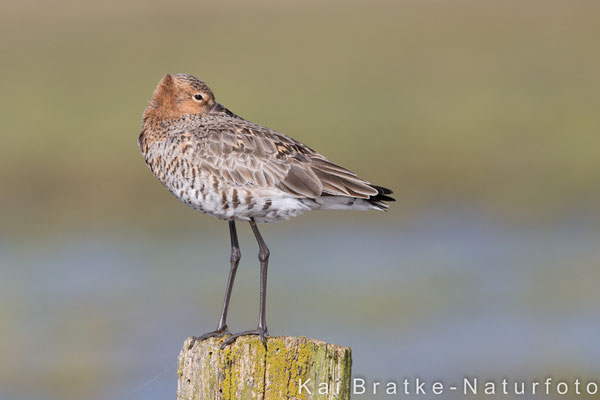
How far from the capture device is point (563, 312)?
11547mm

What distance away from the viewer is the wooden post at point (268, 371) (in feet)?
17.5

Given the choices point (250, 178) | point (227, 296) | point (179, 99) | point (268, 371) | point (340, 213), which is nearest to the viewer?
point (268, 371)

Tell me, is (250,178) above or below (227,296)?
above

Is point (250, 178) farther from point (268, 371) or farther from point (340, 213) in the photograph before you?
point (340, 213)

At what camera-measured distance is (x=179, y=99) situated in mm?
7281

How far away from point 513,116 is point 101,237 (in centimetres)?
867

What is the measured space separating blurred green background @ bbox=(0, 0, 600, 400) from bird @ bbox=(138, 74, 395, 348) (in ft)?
12.6

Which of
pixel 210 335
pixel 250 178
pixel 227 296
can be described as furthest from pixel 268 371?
pixel 250 178

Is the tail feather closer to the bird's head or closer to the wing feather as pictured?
the wing feather

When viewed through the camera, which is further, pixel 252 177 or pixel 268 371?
pixel 252 177

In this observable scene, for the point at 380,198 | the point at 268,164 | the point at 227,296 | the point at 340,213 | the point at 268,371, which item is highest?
the point at 340,213

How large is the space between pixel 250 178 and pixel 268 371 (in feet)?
5.07

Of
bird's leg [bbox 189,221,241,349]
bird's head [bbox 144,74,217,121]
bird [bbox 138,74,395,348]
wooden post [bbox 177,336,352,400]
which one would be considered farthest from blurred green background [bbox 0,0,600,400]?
wooden post [bbox 177,336,352,400]

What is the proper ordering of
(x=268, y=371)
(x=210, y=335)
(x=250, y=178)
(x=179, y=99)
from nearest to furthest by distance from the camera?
(x=268, y=371) < (x=210, y=335) < (x=250, y=178) < (x=179, y=99)
